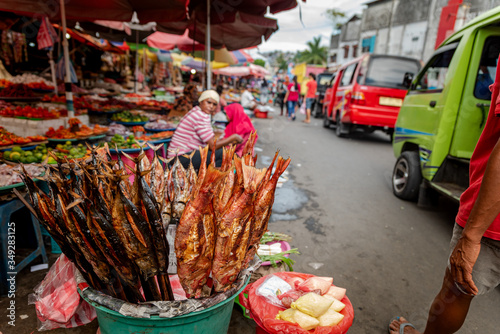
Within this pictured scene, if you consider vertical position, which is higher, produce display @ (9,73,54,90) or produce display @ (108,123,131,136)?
produce display @ (9,73,54,90)

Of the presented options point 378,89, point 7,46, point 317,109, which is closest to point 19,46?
point 7,46

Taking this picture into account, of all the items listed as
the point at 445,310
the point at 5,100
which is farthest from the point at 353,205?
the point at 5,100

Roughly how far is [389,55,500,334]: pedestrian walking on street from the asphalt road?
706mm

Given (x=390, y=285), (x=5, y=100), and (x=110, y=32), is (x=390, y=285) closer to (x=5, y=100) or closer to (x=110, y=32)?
(x=5, y=100)

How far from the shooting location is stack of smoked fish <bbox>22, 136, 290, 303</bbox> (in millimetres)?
1228

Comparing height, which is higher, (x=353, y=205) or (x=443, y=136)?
(x=443, y=136)

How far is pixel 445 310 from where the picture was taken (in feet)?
5.30

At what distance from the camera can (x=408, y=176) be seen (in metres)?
4.39

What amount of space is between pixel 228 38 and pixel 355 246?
602cm

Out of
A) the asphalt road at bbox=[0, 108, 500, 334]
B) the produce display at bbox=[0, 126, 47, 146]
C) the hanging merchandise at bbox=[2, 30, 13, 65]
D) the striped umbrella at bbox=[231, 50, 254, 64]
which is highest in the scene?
the striped umbrella at bbox=[231, 50, 254, 64]

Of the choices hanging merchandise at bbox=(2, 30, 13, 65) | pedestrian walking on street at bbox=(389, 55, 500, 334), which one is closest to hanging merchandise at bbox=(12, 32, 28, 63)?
hanging merchandise at bbox=(2, 30, 13, 65)

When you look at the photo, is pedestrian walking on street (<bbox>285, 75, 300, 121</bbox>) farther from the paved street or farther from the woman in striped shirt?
the woman in striped shirt

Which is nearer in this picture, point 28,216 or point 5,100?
point 28,216

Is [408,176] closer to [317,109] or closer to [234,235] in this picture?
[234,235]
